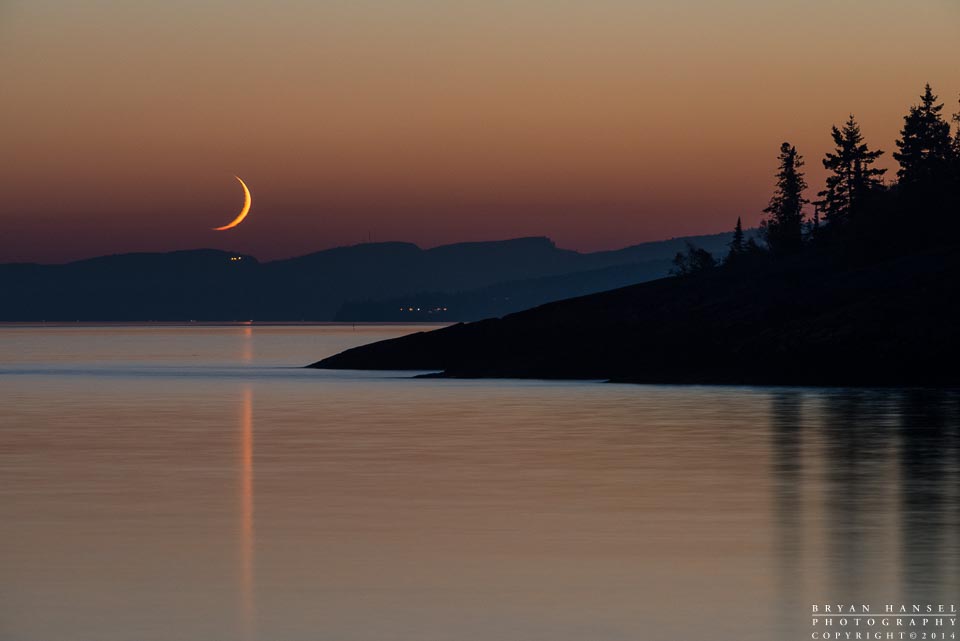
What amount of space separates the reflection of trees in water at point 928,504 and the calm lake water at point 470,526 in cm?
8

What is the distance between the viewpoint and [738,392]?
7481cm

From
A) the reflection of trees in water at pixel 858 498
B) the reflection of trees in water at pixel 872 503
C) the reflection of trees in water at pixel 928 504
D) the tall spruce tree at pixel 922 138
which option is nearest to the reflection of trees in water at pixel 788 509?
the reflection of trees in water at pixel 872 503

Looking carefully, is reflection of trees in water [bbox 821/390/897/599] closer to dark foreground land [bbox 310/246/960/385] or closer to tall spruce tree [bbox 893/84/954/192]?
dark foreground land [bbox 310/246/960/385]

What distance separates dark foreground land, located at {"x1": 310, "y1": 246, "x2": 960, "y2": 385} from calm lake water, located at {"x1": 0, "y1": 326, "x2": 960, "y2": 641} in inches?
1220

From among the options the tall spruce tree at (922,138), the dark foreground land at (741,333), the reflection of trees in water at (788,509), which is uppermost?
the tall spruce tree at (922,138)

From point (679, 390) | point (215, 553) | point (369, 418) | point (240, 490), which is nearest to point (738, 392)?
point (679, 390)

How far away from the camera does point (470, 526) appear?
2512 centimetres

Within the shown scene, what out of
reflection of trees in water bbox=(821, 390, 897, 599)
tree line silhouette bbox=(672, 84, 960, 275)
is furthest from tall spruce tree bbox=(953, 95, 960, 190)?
reflection of trees in water bbox=(821, 390, 897, 599)

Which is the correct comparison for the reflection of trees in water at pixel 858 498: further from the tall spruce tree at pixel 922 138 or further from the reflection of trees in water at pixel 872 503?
the tall spruce tree at pixel 922 138

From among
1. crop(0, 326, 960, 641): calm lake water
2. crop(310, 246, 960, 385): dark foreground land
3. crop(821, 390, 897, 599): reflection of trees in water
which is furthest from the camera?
crop(310, 246, 960, 385): dark foreground land

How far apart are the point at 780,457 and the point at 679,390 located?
39389mm

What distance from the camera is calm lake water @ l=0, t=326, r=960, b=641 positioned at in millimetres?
17328

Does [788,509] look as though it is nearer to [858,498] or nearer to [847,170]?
[858,498]

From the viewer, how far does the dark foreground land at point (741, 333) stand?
84938mm
